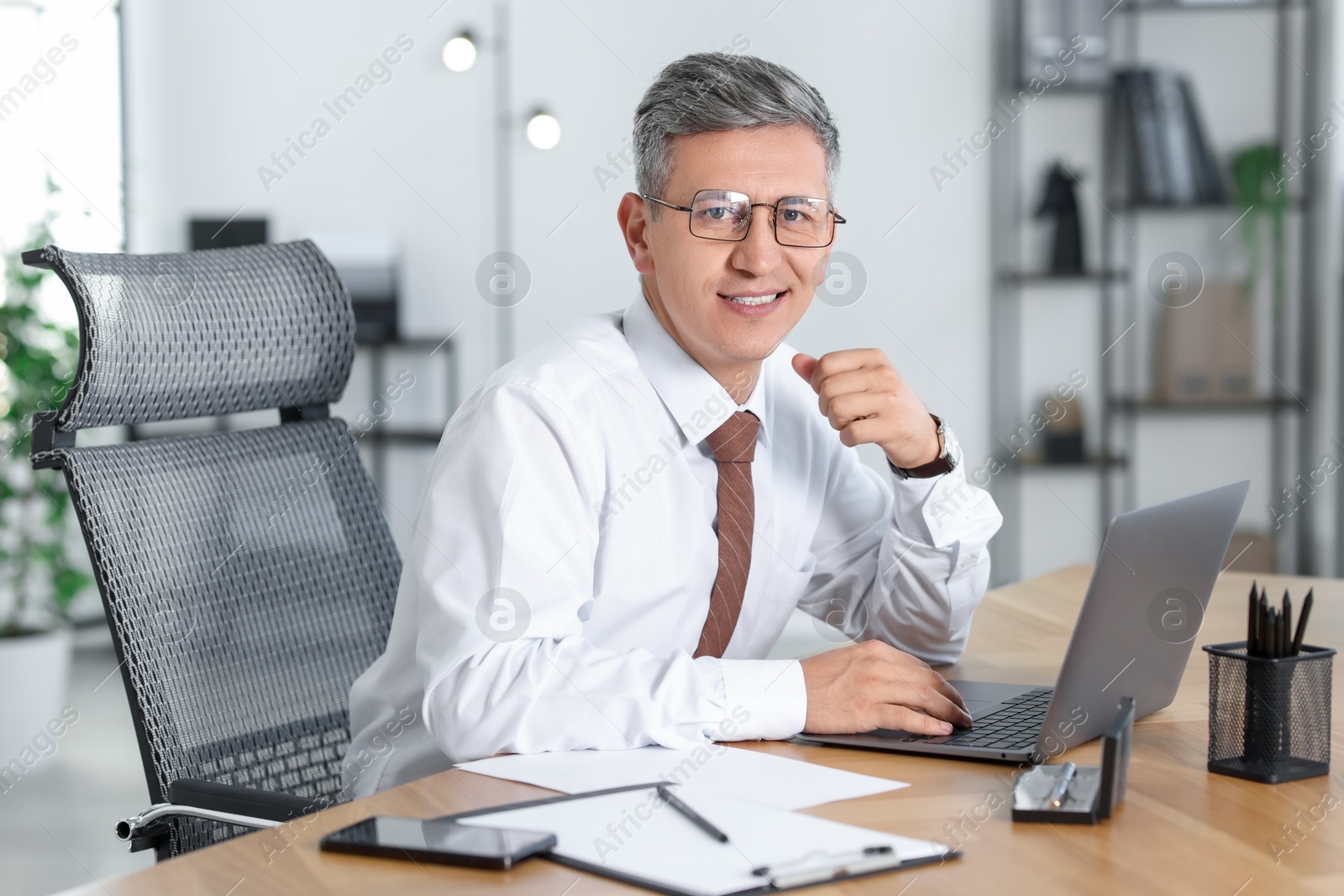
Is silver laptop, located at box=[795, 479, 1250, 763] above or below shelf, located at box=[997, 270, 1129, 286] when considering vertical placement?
below

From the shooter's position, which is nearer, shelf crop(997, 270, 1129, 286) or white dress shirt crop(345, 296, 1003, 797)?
white dress shirt crop(345, 296, 1003, 797)

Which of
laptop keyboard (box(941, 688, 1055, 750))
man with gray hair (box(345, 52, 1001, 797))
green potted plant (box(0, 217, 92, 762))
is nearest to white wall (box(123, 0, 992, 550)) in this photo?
green potted plant (box(0, 217, 92, 762))

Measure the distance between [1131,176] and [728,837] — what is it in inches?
134

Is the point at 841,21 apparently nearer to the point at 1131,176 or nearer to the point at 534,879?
the point at 1131,176

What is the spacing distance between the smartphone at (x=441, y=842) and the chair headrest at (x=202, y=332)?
66cm

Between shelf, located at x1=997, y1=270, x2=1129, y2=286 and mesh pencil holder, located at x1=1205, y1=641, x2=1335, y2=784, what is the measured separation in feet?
9.53

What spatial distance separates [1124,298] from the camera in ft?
12.5

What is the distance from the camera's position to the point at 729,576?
1.37m

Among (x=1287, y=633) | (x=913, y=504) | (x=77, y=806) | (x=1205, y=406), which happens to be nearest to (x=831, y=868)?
(x=1287, y=633)

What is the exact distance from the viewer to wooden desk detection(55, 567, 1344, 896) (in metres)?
0.76

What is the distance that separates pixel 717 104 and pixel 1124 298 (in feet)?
9.40

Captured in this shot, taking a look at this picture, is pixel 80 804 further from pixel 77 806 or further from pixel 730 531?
pixel 730 531

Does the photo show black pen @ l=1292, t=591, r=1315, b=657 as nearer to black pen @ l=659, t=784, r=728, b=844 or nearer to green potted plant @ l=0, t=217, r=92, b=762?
black pen @ l=659, t=784, r=728, b=844

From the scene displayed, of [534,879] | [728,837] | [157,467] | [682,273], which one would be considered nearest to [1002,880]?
[728,837]
